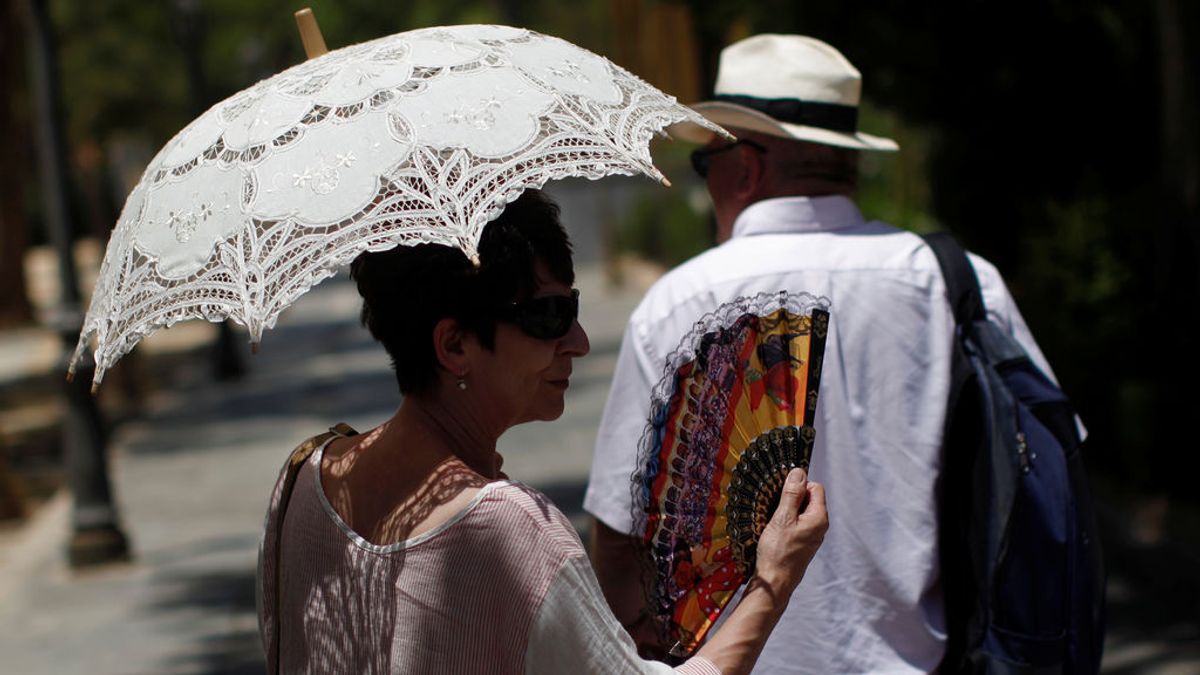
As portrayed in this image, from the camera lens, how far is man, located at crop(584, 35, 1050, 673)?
277 cm

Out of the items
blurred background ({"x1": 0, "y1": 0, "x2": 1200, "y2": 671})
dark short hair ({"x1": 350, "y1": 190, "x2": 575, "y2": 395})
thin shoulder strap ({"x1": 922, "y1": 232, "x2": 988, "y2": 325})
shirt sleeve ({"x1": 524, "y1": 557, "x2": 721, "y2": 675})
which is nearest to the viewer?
shirt sleeve ({"x1": 524, "y1": 557, "x2": 721, "y2": 675})

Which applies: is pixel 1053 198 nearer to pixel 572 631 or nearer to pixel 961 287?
pixel 961 287

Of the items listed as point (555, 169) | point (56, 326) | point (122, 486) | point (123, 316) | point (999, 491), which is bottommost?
point (122, 486)

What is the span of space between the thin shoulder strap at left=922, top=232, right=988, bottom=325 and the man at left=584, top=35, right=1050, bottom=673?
2cm

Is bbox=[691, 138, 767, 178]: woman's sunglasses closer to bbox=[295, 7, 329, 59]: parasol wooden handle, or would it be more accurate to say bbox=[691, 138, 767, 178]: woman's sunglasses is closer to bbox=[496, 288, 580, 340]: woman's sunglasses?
bbox=[295, 7, 329, 59]: parasol wooden handle

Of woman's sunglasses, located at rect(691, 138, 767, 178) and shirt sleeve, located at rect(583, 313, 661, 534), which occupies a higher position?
woman's sunglasses, located at rect(691, 138, 767, 178)

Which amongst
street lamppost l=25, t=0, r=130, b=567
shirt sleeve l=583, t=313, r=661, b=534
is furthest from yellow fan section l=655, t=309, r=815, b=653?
street lamppost l=25, t=0, r=130, b=567

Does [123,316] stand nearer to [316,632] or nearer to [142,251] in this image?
[142,251]

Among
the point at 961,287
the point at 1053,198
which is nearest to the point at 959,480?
the point at 961,287

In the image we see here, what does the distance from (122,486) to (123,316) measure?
11503mm

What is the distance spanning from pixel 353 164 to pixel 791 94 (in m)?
1.28

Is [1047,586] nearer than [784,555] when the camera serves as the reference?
No

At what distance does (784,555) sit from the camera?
7.16ft

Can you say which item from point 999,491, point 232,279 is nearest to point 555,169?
point 232,279
